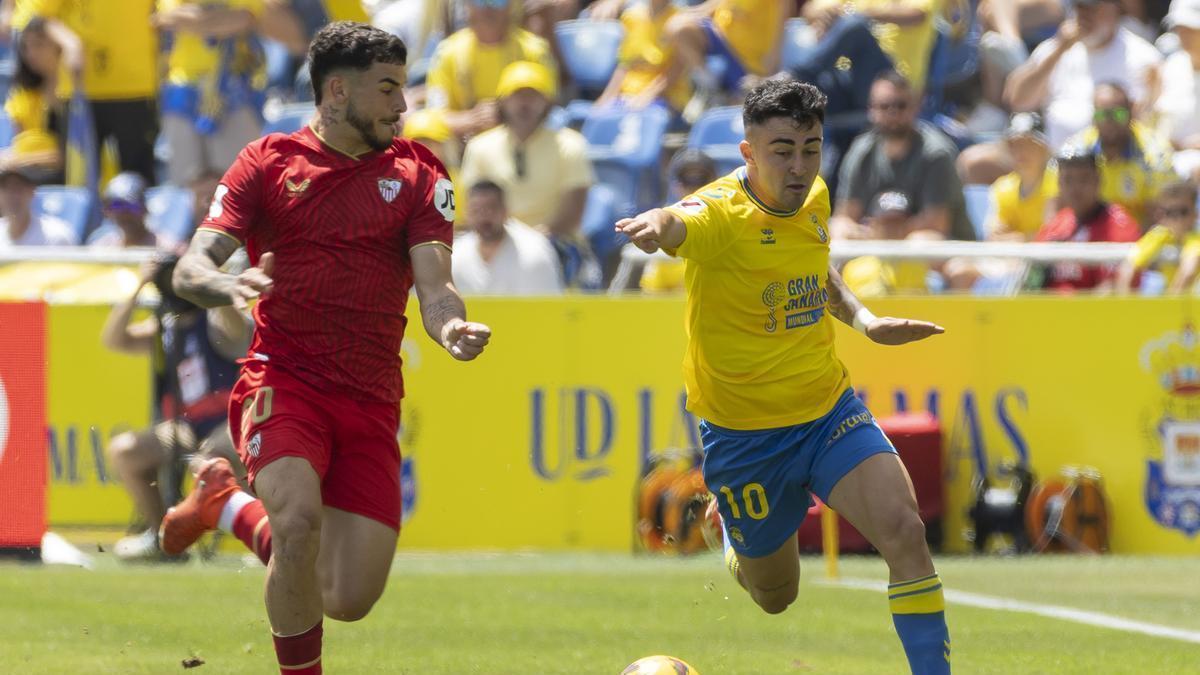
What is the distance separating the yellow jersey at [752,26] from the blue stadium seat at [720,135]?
2.12 feet

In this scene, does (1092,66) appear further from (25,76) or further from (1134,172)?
(25,76)

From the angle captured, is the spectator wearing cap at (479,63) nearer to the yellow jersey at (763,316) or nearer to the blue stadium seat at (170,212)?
the blue stadium seat at (170,212)

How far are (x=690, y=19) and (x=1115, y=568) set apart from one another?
238 inches

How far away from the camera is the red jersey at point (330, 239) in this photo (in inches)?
286

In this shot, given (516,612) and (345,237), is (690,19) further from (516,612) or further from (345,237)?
(345,237)

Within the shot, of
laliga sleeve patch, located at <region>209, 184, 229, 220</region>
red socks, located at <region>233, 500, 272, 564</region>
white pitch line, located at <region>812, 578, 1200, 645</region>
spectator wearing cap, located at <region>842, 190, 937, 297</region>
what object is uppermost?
laliga sleeve patch, located at <region>209, 184, 229, 220</region>

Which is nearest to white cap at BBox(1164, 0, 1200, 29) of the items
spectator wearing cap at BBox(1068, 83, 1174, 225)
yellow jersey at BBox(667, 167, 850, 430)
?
spectator wearing cap at BBox(1068, 83, 1174, 225)

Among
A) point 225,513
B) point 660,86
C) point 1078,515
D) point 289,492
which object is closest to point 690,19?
point 660,86

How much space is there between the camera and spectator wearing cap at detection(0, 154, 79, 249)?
52.4 feet

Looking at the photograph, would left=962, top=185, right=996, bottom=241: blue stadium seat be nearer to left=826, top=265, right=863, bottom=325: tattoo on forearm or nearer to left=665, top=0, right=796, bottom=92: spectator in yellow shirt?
left=665, top=0, right=796, bottom=92: spectator in yellow shirt

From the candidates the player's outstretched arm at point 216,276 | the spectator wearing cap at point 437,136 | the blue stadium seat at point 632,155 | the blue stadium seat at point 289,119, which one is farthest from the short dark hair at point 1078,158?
the player's outstretched arm at point 216,276

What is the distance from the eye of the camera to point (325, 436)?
7262 millimetres

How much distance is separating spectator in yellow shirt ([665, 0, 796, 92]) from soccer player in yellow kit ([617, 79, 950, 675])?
8725 mm

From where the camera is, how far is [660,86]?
16969 mm
